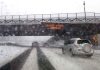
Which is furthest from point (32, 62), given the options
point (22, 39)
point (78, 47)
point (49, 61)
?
point (78, 47)

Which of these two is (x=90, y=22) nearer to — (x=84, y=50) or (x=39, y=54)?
(x=84, y=50)

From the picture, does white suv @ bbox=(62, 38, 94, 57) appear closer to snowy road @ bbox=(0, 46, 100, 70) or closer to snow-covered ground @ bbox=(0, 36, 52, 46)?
snowy road @ bbox=(0, 46, 100, 70)

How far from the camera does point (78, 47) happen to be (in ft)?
105

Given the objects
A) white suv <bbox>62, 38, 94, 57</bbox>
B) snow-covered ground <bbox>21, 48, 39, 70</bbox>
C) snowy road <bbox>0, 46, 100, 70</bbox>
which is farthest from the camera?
white suv <bbox>62, 38, 94, 57</bbox>

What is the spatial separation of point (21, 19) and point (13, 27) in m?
2.95

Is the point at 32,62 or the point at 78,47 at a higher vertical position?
the point at 78,47

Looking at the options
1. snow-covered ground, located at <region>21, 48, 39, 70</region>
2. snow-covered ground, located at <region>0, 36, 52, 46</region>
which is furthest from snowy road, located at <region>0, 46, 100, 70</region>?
snow-covered ground, located at <region>0, 36, 52, 46</region>

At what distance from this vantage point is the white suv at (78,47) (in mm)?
29228

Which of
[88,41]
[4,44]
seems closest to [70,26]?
[88,41]

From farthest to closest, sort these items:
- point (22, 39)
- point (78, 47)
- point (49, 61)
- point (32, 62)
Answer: point (78, 47)
point (22, 39)
point (49, 61)
point (32, 62)

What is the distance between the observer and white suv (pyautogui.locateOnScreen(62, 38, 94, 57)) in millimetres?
29228

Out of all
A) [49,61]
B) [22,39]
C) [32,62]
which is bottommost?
[49,61]

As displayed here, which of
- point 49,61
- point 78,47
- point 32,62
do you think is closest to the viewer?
point 32,62

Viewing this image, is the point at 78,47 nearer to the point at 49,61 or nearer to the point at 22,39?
the point at 22,39
